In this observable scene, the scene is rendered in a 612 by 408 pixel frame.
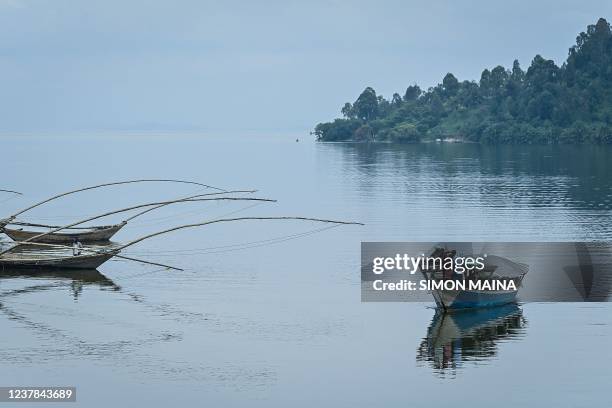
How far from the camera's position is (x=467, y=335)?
30.6m

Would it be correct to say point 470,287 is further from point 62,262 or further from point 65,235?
point 65,235

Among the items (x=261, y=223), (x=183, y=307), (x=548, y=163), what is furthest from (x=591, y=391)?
(x=548, y=163)

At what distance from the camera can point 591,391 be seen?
25.7m

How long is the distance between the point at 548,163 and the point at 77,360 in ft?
330

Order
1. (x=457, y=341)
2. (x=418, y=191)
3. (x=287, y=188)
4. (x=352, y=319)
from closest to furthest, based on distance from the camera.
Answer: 1. (x=457, y=341)
2. (x=352, y=319)
3. (x=418, y=191)
4. (x=287, y=188)

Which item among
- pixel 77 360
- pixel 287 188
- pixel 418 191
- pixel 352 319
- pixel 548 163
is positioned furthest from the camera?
pixel 548 163

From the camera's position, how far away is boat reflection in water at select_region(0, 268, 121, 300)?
1444 inches

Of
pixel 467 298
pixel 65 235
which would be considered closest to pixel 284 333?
pixel 467 298

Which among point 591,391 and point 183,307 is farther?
point 183,307

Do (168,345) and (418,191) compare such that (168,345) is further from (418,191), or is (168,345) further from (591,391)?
(418,191)

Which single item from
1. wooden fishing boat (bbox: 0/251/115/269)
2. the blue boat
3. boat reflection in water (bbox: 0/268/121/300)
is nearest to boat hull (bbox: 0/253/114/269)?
wooden fishing boat (bbox: 0/251/115/269)

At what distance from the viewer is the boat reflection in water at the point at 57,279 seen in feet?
120

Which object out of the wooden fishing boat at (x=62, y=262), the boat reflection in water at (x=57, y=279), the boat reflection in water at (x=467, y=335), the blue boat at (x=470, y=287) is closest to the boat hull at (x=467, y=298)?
the blue boat at (x=470, y=287)

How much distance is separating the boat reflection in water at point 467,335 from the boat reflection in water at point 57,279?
11.8 metres
